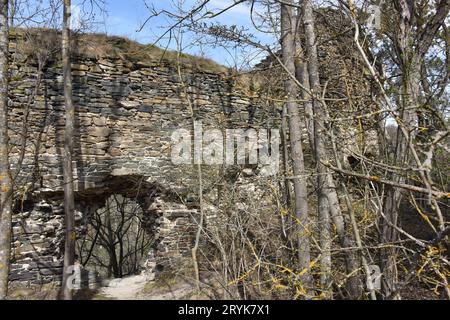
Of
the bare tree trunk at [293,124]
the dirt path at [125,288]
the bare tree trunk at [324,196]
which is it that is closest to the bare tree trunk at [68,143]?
the dirt path at [125,288]

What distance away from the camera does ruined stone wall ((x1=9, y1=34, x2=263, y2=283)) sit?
624 centimetres

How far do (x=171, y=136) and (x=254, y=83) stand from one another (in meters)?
2.45

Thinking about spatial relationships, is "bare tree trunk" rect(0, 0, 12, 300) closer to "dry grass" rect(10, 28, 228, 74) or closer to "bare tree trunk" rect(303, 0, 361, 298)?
"dry grass" rect(10, 28, 228, 74)

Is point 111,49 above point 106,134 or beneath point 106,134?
above

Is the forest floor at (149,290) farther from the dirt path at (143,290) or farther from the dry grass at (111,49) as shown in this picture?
the dry grass at (111,49)

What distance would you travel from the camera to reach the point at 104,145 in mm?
6738

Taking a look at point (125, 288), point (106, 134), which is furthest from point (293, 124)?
point (125, 288)

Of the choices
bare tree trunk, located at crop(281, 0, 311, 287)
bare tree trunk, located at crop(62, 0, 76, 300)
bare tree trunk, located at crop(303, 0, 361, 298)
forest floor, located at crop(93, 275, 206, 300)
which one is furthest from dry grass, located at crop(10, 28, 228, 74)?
forest floor, located at crop(93, 275, 206, 300)

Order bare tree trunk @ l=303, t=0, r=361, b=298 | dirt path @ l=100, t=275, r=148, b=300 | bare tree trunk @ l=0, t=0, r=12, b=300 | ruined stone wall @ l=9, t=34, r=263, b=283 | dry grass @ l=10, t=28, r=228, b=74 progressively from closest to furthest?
bare tree trunk @ l=303, t=0, r=361, b=298 → bare tree trunk @ l=0, t=0, r=12, b=300 → dirt path @ l=100, t=275, r=148, b=300 → ruined stone wall @ l=9, t=34, r=263, b=283 → dry grass @ l=10, t=28, r=228, b=74

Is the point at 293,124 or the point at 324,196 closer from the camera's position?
the point at 324,196

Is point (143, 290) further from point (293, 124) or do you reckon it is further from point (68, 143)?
point (293, 124)

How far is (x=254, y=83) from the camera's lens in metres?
8.48

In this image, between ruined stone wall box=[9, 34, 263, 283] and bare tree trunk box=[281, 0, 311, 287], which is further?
ruined stone wall box=[9, 34, 263, 283]
